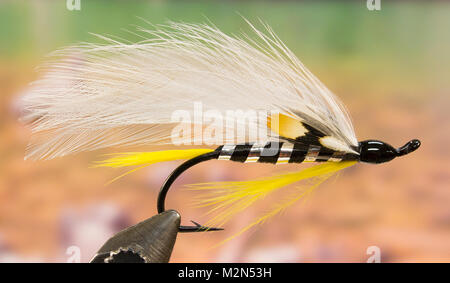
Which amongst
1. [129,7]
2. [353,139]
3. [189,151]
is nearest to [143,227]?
[189,151]

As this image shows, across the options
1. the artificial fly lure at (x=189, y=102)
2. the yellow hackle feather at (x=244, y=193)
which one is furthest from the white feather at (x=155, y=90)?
the yellow hackle feather at (x=244, y=193)

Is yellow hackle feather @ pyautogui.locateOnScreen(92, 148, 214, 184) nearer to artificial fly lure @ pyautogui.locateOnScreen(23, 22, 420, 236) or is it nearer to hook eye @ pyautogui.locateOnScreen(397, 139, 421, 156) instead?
artificial fly lure @ pyautogui.locateOnScreen(23, 22, 420, 236)

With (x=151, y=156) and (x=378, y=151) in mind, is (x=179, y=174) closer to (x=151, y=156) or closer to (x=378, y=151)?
(x=151, y=156)

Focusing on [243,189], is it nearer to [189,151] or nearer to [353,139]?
[189,151]

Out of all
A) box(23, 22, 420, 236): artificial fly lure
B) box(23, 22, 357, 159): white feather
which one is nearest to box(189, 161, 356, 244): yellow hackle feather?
box(23, 22, 420, 236): artificial fly lure

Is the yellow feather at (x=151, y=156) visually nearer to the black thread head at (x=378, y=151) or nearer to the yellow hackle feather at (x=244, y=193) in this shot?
the yellow hackle feather at (x=244, y=193)

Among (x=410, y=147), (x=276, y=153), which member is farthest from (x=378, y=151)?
(x=276, y=153)
